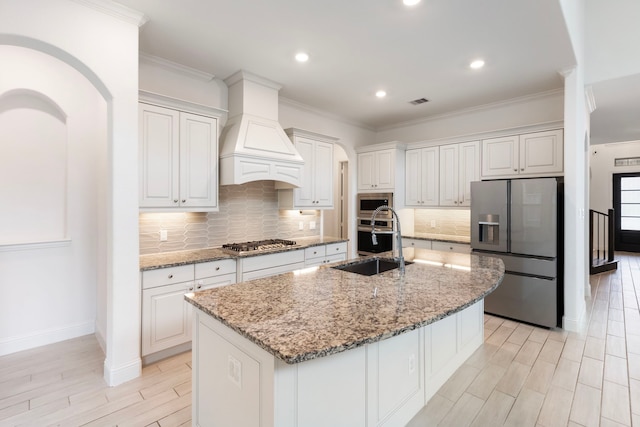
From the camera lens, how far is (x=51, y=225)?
314 centimetres

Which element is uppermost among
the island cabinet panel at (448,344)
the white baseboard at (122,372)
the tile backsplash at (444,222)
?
the tile backsplash at (444,222)

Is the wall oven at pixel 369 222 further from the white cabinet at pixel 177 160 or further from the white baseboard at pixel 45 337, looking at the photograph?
the white baseboard at pixel 45 337

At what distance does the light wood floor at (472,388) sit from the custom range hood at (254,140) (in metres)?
1.94

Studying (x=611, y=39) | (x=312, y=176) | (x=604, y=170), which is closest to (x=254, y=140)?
(x=312, y=176)

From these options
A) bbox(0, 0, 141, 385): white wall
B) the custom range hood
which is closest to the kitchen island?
bbox(0, 0, 141, 385): white wall

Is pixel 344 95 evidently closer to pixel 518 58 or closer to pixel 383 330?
pixel 518 58

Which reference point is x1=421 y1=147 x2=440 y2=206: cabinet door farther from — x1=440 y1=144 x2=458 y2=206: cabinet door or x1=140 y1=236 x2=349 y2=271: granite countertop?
x1=140 y1=236 x2=349 y2=271: granite countertop

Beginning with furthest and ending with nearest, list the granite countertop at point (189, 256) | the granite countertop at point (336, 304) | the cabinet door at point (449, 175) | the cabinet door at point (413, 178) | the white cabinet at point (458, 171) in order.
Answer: the cabinet door at point (413, 178)
the cabinet door at point (449, 175)
the white cabinet at point (458, 171)
the granite countertop at point (189, 256)
the granite countertop at point (336, 304)

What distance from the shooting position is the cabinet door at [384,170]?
195 inches

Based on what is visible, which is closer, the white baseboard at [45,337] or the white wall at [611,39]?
the white baseboard at [45,337]

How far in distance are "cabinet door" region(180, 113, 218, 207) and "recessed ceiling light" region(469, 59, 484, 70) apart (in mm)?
2757

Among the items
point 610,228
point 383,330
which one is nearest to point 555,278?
point 383,330

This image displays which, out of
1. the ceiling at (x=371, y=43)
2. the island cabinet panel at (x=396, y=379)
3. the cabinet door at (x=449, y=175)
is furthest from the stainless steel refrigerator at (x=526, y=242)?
the island cabinet panel at (x=396, y=379)

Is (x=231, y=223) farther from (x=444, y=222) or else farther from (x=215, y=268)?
(x=444, y=222)
